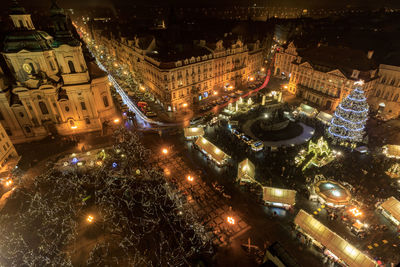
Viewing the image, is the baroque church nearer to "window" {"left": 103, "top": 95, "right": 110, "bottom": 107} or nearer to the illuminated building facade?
"window" {"left": 103, "top": 95, "right": 110, "bottom": 107}

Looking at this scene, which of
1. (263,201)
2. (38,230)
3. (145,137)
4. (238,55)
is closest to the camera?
(38,230)

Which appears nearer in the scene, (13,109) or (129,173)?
(129,173)

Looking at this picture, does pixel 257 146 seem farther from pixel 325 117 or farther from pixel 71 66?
pixel 71 66

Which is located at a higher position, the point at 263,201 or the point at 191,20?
the point at 191,20

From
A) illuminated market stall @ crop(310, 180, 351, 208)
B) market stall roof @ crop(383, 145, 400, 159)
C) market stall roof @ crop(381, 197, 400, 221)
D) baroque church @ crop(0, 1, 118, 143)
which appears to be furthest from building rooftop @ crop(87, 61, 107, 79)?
market stall roof @ crop(383, 145, 400, 159)

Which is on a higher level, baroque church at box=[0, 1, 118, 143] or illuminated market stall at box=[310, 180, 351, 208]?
baroque church at box=[0, 1, 118, 143]

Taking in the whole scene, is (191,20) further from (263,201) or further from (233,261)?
(233,261)

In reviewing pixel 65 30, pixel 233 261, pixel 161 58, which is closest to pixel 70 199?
pixel 233 261
